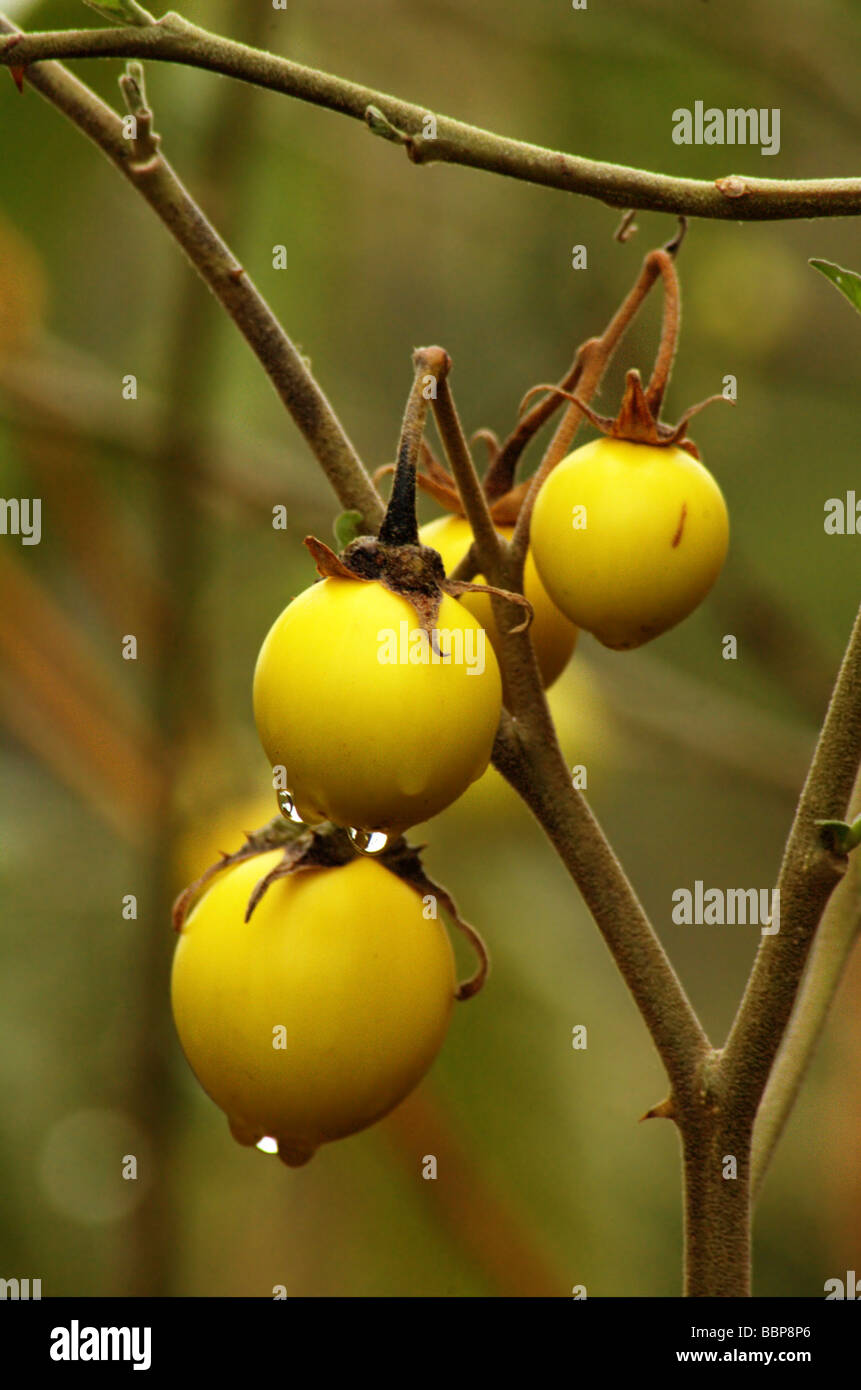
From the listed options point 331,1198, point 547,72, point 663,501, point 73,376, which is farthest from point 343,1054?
point 547,72

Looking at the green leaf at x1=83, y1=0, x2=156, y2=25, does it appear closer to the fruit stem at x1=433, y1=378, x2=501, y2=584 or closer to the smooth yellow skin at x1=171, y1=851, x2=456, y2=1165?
the fruit stem at x1=433, y1=378, x2=501, y2=584

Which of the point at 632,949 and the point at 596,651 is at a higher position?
the point at 596,651

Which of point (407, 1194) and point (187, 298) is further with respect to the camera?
point (407, 1194)

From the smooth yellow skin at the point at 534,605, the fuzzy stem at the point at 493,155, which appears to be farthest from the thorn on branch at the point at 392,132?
the smooth yellow skin at the point at 534,605

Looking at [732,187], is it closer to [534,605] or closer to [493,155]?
[493,155]

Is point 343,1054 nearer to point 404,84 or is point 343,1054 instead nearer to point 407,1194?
point 407,1194

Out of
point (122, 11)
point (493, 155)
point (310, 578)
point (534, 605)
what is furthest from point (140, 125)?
point (310, 578)

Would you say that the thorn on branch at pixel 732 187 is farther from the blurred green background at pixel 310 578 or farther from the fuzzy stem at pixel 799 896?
the blurred green background at pixel 310 578
